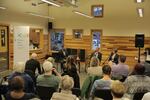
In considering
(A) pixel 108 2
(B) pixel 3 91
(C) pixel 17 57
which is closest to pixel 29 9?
(C) pixel 17 57

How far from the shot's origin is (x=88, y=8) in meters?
14.3

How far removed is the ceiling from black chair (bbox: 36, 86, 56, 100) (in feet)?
25.8

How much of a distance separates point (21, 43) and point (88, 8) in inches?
181

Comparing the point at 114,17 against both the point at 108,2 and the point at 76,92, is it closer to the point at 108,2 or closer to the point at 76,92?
the point at 108,2

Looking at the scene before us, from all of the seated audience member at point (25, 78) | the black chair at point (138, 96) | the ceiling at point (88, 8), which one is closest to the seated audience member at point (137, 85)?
the black chair at point (138, 96)

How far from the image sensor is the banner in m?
A: 12.0

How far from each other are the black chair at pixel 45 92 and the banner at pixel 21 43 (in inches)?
303

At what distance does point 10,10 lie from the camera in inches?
463

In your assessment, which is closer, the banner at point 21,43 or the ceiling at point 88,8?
the banner at point 21,43

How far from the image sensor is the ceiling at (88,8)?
494 inches

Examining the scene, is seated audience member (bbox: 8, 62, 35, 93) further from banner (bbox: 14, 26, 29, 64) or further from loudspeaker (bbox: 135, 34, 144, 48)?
loudspeaker (bbox: 135, 34, 144, 48)

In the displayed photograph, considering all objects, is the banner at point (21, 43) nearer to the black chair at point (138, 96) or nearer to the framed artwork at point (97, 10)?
the framed artwork at point (97, 10)

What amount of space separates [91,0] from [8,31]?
5.24m

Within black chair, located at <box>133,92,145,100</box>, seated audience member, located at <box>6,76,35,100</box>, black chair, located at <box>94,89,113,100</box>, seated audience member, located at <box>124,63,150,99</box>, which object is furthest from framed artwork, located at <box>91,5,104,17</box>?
seated audience member, located at <box>6,76,35,100</box>
